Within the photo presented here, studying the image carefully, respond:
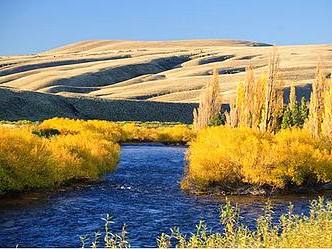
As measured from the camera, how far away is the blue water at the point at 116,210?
21906mm

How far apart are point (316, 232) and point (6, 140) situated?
68.1ft

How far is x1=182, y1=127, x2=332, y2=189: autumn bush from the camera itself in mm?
31969

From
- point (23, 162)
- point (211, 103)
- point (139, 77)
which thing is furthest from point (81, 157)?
point (139, 77)

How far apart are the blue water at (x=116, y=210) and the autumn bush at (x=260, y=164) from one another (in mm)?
1551

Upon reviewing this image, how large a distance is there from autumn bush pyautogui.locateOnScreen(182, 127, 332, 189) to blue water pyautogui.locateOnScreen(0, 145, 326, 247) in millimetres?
1551

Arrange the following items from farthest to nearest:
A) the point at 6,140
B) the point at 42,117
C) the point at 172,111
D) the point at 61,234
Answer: the point at 172,111
the point at 42,117
the point at 6,140
the point at 61,234

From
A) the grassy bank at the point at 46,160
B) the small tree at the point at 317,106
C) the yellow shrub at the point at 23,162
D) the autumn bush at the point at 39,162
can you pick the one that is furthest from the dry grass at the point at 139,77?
the yellow shrub at the point at 23,162

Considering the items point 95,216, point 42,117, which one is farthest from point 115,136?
point 95,216

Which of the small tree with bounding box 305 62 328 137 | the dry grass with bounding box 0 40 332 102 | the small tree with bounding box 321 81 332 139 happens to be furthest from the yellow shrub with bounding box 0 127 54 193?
the dry grass with bounding box 0 40 332 102

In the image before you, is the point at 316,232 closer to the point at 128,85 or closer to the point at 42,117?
the point at 42,117

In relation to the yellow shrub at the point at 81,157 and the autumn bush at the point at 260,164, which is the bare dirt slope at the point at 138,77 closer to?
the yellow shrub at the point at 81,157

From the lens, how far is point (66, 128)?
57.8m

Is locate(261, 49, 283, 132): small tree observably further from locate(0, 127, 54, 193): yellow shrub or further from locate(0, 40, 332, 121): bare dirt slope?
locate(0, 40, 332, 121): bare dirt slope

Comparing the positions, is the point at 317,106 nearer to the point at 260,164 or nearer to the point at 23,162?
the point at 260,164
